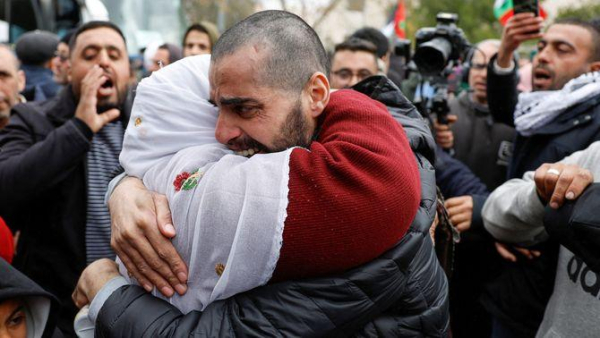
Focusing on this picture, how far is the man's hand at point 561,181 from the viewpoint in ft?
5.97

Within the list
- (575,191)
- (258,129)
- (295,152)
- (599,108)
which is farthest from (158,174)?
(599,108)

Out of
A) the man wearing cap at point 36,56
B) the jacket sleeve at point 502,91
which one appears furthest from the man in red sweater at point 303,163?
the man wearing cap at point 36,56

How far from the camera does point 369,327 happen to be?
1.37m

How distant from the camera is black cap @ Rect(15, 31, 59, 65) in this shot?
5949 millimetres

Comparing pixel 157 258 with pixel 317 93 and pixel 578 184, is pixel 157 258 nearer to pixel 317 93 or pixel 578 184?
pixel 317 93

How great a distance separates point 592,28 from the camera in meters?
3.33

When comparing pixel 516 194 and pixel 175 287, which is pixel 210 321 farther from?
pixel 516 194

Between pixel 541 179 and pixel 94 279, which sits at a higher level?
pixel 541 179

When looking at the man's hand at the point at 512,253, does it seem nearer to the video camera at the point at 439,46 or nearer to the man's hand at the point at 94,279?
the video camera at the point at 439,46

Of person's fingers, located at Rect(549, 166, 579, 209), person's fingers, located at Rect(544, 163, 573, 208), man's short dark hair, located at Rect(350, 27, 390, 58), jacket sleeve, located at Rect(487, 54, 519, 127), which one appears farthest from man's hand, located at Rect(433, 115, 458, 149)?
person's fingers, located at Rect(549, 166, 579, 209)

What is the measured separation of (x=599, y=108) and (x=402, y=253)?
1.89m

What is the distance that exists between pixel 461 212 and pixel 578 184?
3.97ft

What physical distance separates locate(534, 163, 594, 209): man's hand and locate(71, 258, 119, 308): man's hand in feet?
4.47

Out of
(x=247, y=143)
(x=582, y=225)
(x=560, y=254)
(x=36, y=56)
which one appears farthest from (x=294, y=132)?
(x=36, y=56)
